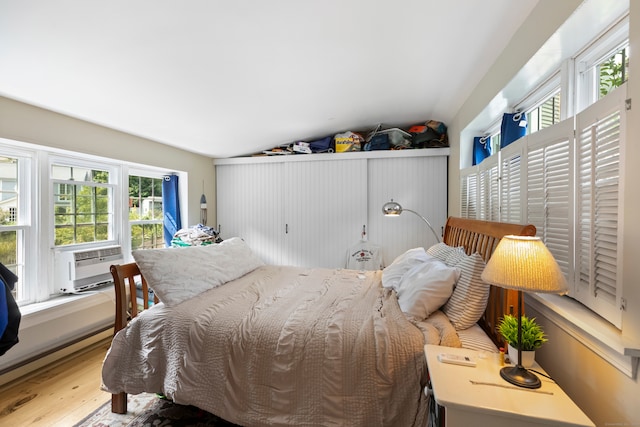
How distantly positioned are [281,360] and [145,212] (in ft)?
9.66

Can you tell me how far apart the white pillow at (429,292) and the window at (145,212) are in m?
3.13

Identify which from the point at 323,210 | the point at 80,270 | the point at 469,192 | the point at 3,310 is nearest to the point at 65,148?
the point at 80,270

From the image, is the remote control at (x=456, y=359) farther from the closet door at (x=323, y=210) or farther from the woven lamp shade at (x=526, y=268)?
the closet door at (x=323, y=210)

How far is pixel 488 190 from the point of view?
7.42ft

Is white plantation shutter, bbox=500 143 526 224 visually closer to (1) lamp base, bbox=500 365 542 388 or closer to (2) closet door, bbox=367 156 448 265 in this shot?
(1) lamp base, bbox=500 365 542 388

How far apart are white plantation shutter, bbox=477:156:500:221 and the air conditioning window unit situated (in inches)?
Result: 141

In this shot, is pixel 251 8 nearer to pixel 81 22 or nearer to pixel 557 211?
pixel 81 22

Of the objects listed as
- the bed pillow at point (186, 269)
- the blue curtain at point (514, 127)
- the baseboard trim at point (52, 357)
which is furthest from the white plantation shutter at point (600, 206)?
the baseboard trim at point (52, 357)

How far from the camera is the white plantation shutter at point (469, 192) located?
2568mm

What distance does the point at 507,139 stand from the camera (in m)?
2.00

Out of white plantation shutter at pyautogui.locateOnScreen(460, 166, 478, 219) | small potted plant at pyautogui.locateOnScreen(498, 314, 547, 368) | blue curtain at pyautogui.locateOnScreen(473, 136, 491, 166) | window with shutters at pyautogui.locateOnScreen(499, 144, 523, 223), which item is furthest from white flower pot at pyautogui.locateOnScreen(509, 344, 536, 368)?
blue curtain at pyautogui.locateOnScreen(473, 136, 491, 166)

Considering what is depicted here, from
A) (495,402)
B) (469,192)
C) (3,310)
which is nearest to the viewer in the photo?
(495,402)

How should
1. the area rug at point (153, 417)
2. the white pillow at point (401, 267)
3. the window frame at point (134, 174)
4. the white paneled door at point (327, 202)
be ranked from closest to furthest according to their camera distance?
the area rug at point (153, 417) < the white pillow at point (401, 267) < the window frame at point (134, 174) < the white paneled door at point (327, 202)

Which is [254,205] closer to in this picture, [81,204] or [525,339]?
[81,204]
